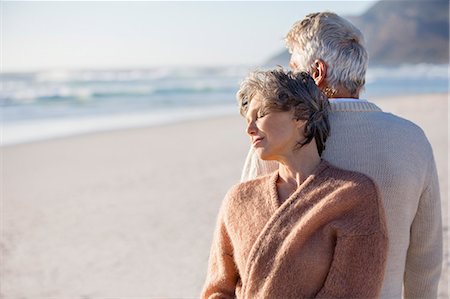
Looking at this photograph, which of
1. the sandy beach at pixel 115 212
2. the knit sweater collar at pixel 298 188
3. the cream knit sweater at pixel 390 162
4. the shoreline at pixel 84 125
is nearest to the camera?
the knit sweater collar at pixel 298 188

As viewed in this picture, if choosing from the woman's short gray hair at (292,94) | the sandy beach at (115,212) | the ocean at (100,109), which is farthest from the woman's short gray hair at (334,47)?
the ocean at (100,109)

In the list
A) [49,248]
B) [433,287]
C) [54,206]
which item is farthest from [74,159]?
[433,287]

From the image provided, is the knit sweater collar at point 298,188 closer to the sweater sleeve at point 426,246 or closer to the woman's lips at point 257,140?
the woman's lips at point 257,140

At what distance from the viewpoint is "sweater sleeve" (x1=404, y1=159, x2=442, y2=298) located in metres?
2.07

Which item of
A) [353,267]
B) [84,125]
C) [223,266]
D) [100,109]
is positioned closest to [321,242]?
[353,267]

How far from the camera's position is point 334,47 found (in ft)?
6.41

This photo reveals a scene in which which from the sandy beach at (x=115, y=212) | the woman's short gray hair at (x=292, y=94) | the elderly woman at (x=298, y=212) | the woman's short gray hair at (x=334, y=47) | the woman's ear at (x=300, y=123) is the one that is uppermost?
the woman's short gray hair at (x=334, y=47)

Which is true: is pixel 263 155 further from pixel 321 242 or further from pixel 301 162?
pixel 321 242

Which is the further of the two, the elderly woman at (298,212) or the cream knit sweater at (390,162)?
the cream knit sweater at (390,162)

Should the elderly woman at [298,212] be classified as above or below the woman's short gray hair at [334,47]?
below

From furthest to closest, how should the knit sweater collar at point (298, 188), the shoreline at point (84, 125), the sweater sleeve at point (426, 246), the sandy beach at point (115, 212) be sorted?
1. the shoreline at point (84, 125)
2. the sandy beach at point (115, 212)
3. the sweater sleeve at point (426, 246)
4. the knit sweater collar at point (298, 188)

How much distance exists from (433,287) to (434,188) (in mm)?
363

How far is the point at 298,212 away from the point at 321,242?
0.10 meters

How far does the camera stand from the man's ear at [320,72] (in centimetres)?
196
